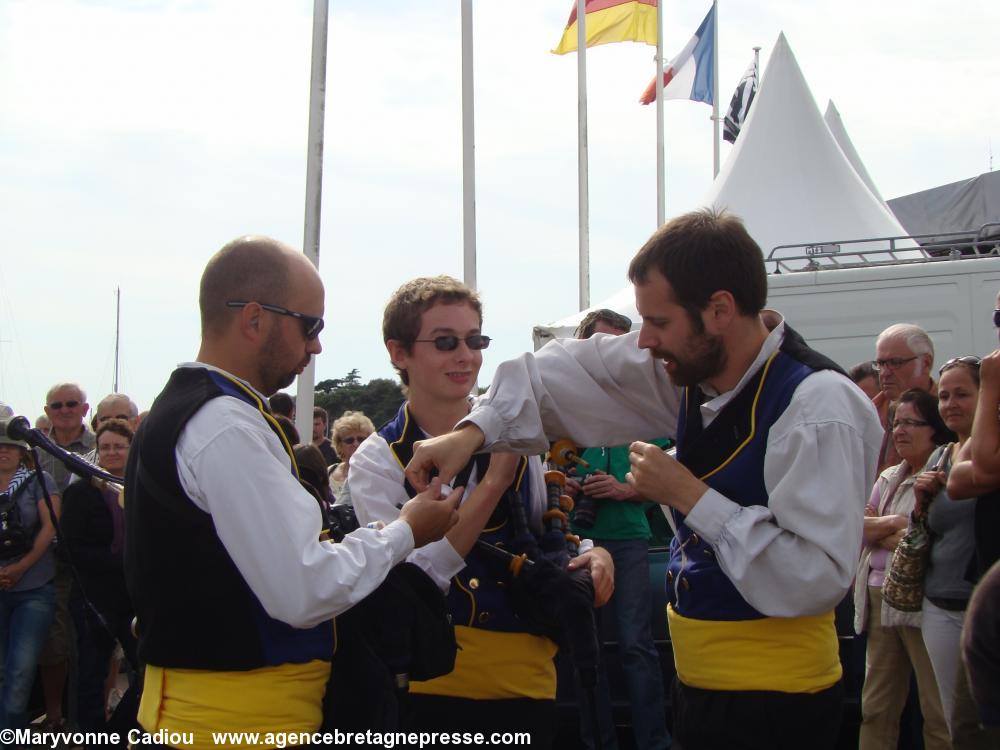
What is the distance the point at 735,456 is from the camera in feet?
7.86

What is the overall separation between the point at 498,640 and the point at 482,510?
378 millimetres

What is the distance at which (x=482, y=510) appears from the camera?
290 centimetres

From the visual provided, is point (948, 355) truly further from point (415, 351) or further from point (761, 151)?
point (415, 351)

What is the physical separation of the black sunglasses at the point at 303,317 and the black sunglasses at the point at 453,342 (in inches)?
26.8

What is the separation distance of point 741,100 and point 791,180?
776 cm

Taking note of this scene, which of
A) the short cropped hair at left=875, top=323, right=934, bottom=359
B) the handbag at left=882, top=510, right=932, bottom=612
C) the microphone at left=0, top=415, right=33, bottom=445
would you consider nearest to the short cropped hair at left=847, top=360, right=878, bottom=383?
the short cropped hair at left=875, top=323, right=934, bottom=359

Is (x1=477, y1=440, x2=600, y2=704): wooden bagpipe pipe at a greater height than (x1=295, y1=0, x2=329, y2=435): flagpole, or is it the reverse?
(x1=295, y1=0, x2=329, y2=435): flagpole

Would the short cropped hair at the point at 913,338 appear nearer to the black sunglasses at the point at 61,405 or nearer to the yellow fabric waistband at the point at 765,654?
the yellow fabric waistband at the point at 765,654

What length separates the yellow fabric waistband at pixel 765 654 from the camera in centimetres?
238

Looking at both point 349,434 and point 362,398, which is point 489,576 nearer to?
point 349,434

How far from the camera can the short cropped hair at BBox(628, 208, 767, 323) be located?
2.43 metres

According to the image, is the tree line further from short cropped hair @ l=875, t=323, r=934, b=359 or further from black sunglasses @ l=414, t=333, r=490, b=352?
black sunglasses @ l=414, t=333, r=490, b=352

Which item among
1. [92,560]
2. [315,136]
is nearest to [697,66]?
[315,136]

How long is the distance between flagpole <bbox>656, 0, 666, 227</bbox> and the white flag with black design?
284 centimetres
